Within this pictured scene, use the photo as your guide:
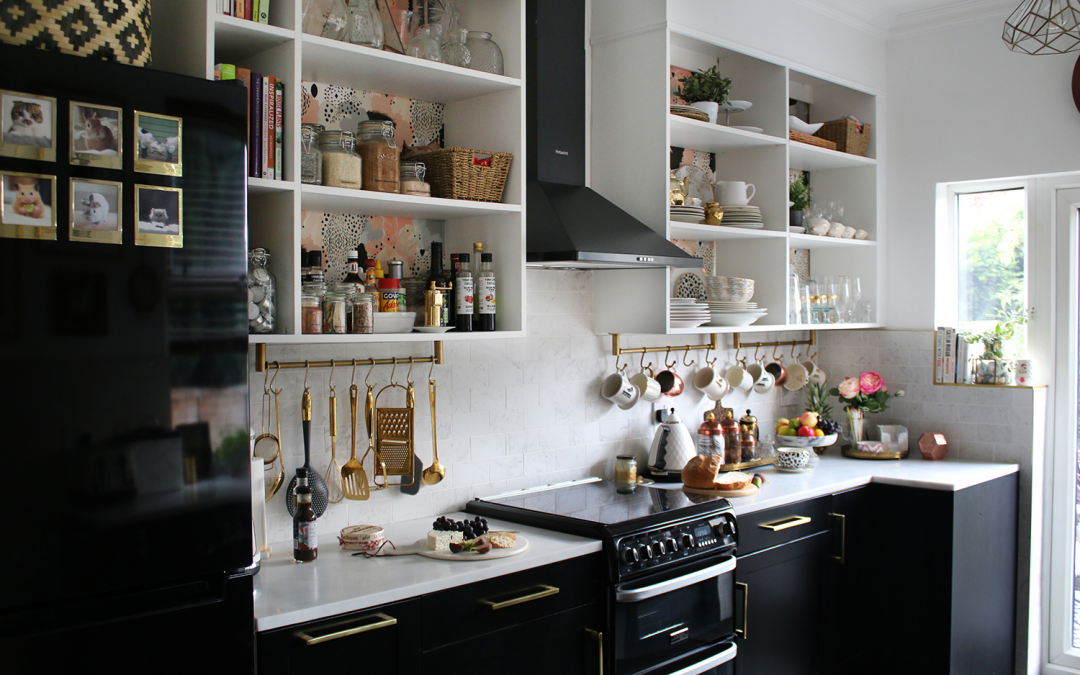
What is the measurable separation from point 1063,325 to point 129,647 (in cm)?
370

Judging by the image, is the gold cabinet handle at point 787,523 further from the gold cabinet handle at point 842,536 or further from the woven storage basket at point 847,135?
the woven storage basket at point 847,135

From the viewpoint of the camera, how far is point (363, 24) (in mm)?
2260

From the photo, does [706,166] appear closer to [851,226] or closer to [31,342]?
[851,226]

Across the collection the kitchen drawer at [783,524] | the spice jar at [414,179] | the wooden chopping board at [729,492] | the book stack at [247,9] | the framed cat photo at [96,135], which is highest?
the book stack at [247,9]

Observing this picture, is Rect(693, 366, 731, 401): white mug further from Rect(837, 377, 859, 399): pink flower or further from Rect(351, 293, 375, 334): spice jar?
Rect(351, 293, 375, 334): spice jar

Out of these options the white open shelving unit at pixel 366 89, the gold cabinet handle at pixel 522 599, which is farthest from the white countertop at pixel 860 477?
the white open shelving unit at pixel 366 89

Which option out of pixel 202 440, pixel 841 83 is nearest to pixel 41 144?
pixel 202 440

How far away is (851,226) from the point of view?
13.2 ft

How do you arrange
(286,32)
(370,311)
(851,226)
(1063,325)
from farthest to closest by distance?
(851,226), (1063,325), (370,311), (286,32)

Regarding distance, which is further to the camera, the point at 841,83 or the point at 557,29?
the point at 841,83

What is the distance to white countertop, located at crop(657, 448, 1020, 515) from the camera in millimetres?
2947

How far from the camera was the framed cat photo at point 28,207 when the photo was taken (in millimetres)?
1344

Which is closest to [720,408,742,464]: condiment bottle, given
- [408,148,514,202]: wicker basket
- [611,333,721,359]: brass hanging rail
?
[611,333,721,359]: brass hanging rail

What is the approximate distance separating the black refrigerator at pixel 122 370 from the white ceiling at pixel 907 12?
112 inches
